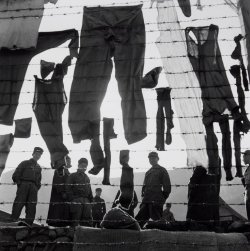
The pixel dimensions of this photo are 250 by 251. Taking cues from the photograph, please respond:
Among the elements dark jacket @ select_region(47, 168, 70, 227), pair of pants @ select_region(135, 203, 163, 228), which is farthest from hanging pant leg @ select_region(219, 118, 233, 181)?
dark jacket @ select_region(47, 168, 70, 227)

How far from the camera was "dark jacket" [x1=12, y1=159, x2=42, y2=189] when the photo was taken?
6395mm

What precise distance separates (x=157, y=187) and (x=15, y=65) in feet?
8.89

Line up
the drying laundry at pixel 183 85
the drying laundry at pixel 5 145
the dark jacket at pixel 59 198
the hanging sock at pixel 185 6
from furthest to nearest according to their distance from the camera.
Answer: the dark jacket at pixel 59 198, the hanging sock at pixel 185 6, the drying laundry at pixel 5 145, the drying laundry at pixel 183 85

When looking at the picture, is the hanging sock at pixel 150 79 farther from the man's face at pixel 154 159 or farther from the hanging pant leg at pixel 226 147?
the man's face at pixel 154 159

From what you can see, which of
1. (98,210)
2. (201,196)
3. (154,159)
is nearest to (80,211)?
(98,210)

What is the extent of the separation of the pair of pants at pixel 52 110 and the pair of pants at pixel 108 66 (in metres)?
0.19

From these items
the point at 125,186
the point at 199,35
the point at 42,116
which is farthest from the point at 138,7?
the point at 125,186

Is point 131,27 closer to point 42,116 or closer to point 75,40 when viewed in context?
point 75,40

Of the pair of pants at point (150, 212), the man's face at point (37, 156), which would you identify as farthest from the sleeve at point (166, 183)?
the man's face at point (37, 156)

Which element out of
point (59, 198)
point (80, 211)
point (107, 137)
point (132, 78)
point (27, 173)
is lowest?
point (80, 211)

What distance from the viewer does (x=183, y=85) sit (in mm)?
5098

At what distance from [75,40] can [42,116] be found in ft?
4.13

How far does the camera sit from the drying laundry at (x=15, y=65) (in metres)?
5.09

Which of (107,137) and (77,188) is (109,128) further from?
(77,188)
